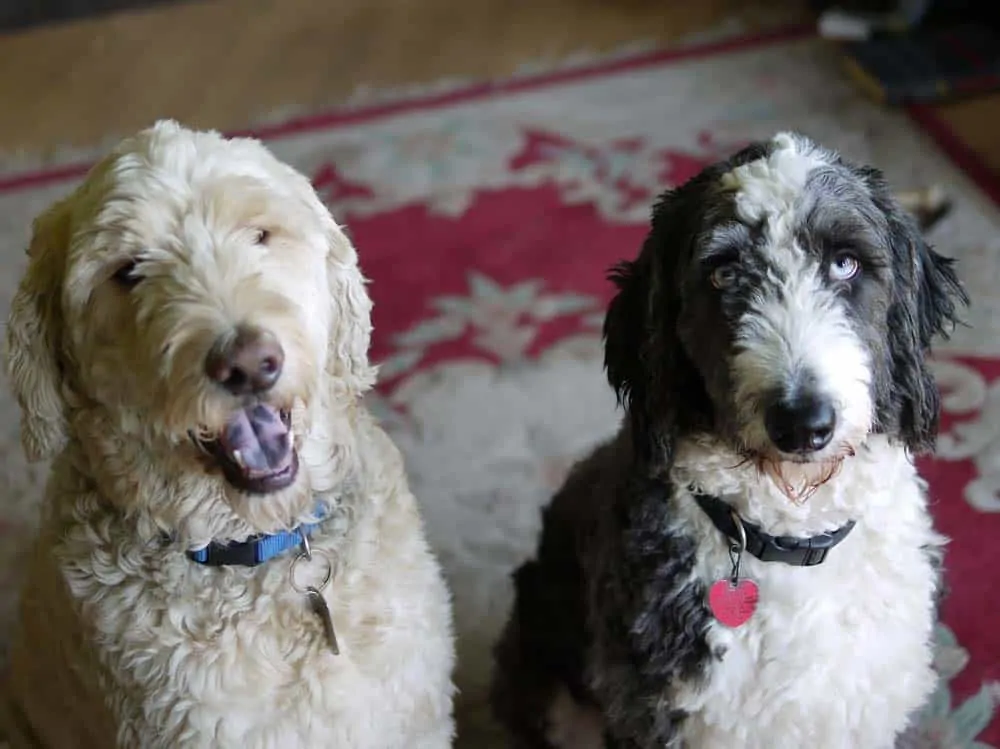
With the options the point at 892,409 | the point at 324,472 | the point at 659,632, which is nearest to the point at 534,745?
the point at 659,632

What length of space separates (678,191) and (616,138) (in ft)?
6.93

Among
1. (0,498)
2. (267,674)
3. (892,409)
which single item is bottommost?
(0,498)

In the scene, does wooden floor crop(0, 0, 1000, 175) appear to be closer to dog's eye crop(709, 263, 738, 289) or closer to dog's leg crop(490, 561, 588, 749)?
dog's leg crop(490, 561, 588, 749)

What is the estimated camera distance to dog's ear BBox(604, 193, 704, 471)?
1572 millimetres

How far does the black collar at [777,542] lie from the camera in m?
1.59

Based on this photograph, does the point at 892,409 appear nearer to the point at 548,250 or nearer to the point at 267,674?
the point at 267,674

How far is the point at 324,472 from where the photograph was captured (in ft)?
5.29

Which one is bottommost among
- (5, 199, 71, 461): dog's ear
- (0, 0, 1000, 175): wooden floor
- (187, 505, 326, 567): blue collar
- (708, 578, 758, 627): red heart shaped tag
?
(0, 0, 1000, 175): wooden floor

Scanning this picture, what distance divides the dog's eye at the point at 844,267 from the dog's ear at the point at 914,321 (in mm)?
79

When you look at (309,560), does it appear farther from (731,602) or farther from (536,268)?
(536,268)

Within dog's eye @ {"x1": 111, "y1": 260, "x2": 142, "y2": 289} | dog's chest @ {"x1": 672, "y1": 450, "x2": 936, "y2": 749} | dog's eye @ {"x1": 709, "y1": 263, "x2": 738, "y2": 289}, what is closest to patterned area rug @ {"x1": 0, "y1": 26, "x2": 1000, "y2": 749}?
A: dog's chest @ {"x1": 672, "y1": 450, "x2": 936, "y2": 749}

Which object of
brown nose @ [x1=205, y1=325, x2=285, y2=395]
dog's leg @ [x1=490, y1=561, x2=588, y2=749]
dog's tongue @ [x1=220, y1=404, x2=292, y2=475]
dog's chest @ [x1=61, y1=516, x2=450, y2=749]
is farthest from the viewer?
dog's leg @ [x1=490, y1=561, x2=588, y2=749]

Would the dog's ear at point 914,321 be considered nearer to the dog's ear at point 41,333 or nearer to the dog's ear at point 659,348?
the dog's ear at point 659,348

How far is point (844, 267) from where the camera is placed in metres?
1.50
